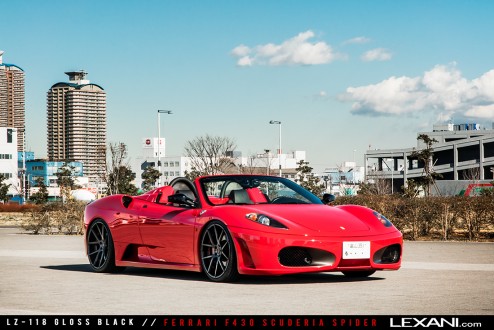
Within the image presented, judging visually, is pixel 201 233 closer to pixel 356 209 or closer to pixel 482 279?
pixel 356 209

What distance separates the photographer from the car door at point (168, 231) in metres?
10.8

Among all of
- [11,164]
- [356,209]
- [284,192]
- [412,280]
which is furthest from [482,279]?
[11,164]

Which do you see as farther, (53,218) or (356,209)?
(53,218)

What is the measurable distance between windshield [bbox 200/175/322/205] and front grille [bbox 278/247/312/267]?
1.14 meters

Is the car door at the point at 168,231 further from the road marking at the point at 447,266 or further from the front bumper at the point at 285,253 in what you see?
the road marking at the point at 447,266

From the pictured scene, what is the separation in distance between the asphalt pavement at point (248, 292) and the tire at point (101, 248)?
0.20 m

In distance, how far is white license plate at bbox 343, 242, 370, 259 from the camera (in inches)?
392

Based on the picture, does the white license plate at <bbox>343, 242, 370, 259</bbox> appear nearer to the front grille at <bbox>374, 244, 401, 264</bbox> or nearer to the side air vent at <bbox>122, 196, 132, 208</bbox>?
the front grille at <bbox>374, 244, 401, 264</bbox>

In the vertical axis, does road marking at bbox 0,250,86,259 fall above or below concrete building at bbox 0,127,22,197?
below
